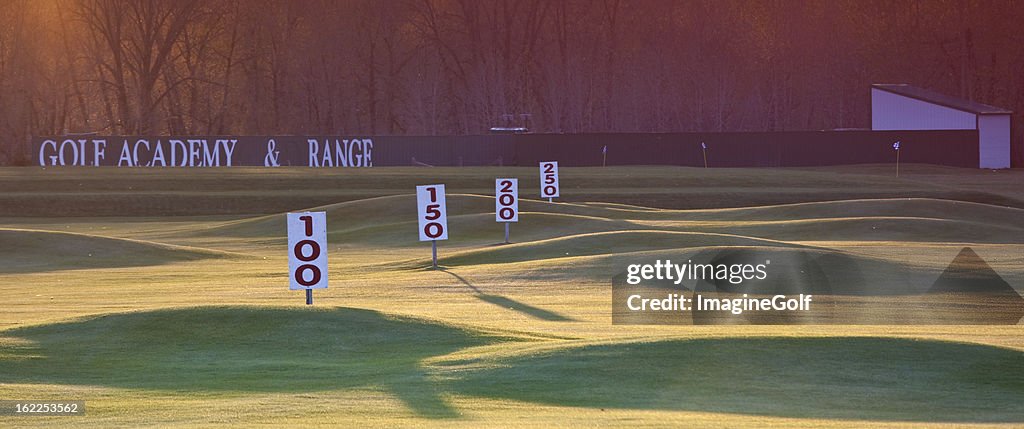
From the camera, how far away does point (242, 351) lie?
16.9 metres

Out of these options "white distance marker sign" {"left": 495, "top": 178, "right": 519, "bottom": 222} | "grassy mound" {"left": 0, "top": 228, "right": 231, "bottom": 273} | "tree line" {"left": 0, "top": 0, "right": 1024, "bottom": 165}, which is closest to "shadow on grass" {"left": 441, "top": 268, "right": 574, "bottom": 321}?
"white distance marker sign" {"left": 495, "top": 178, "right": 519, "bottom": 222}

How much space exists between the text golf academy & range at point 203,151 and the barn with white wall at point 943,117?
34389mm

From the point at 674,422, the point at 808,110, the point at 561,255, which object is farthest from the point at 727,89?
the point at 674,422

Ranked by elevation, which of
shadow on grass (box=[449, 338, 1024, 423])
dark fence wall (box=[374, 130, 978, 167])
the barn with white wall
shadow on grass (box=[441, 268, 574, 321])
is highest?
the barn with white wall

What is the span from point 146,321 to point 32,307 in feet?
20.4

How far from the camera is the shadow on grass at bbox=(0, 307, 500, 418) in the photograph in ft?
47.9

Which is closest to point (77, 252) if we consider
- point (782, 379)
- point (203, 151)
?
point (782, 379)

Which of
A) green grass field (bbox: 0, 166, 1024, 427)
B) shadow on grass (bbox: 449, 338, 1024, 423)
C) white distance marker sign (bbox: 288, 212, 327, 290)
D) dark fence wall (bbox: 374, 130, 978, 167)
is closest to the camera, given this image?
green grass field (bbox: 0, 166, 1024, 427)

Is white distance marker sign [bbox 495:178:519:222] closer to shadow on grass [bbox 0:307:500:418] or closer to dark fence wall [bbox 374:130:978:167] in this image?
shadow on grass [bbox 0:307:500:418]

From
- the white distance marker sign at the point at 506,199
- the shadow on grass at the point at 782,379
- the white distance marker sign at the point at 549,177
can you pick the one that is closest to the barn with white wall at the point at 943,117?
the white distance marker sign at the point at 549,177

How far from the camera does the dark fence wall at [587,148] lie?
7450cm

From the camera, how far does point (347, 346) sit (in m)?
17.2

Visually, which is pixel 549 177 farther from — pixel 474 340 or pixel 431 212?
pixel 474 340

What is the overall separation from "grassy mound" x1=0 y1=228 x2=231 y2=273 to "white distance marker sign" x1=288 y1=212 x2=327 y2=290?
16646 millimetres
